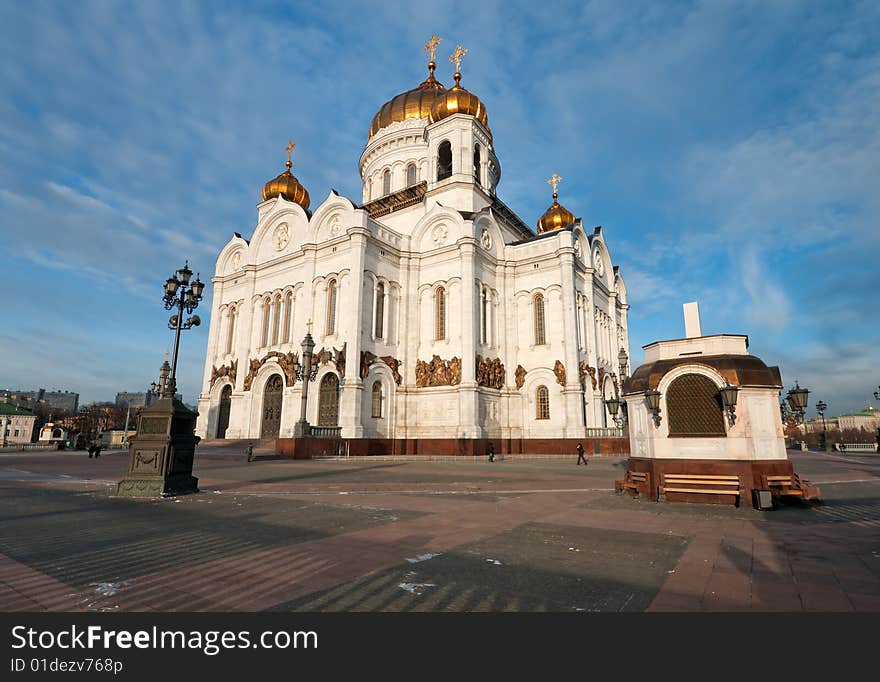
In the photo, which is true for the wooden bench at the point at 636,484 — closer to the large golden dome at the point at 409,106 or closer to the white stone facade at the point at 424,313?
the white stone facade at the point at 424,313

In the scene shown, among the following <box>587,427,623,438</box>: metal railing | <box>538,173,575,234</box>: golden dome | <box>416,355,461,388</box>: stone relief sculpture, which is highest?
<box>538,173,575,234</box>: golden dome

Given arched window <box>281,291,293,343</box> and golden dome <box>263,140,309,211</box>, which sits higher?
golden dome <box>263,140,309,211</box>

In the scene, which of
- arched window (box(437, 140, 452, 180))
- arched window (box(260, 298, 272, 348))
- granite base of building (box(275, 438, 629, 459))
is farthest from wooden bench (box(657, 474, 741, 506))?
arched window (box(437, 140, 452, 180))

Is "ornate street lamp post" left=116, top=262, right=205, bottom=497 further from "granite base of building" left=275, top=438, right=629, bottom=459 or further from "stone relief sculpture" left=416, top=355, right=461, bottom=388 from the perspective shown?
"stone relief sculpture" left=416, top=355, right=461, bottom=388

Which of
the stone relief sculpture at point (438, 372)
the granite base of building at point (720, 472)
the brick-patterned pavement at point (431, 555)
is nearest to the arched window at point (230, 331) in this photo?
the stone relief sculpture at point (438, 372)

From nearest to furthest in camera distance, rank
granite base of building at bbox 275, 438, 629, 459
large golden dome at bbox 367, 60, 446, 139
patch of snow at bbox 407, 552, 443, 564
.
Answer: patch of snow at bbox 407, 552, 443, 564 → granite base of building at bbox 275, 438, 629, 459 → large golden dome at bbox 367, 60, 446, 139

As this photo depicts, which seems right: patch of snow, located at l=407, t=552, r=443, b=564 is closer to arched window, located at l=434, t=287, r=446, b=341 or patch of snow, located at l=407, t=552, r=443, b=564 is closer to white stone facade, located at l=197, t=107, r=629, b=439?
white stone facade, located at l=197, t=107, r=629, b=439

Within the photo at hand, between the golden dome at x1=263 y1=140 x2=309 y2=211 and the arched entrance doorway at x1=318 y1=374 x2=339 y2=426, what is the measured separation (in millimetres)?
17242

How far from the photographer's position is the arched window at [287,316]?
104 ft

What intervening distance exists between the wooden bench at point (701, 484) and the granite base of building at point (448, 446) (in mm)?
17853

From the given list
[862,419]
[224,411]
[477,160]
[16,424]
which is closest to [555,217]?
[477,160]

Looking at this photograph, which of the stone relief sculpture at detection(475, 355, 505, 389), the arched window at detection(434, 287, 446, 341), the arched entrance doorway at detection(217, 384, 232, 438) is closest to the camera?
the stone relief sculpture at detection(475, 355, 505, 389)

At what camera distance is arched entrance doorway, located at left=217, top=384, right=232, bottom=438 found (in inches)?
1325

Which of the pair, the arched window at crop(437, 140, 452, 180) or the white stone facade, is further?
the arched window at crop(437, 140, 452, 180)
